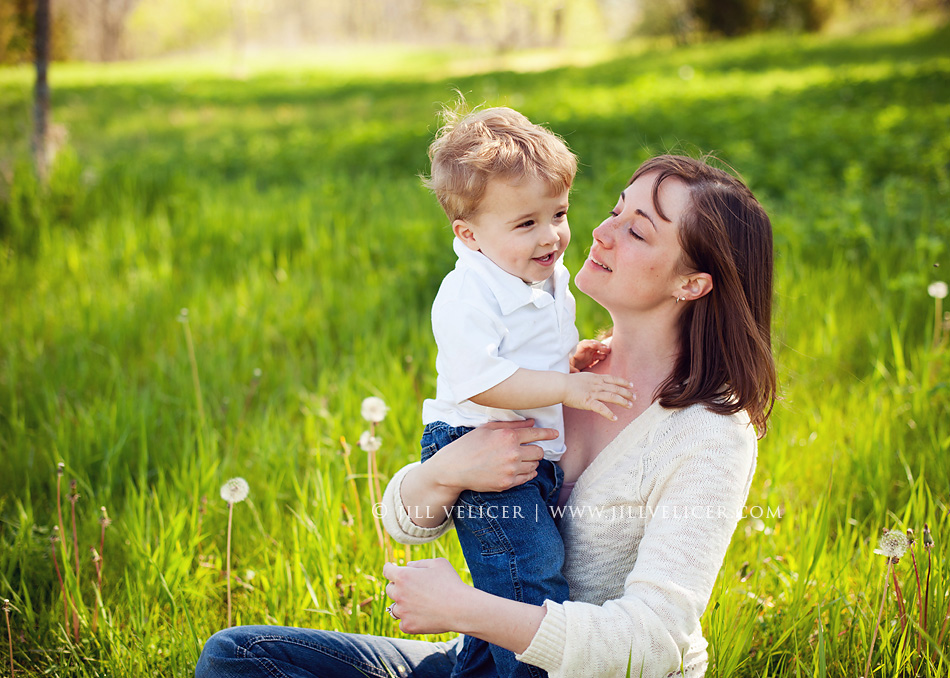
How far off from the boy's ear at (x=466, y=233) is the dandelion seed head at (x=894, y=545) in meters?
1.11

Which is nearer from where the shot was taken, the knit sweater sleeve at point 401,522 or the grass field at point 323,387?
the knit sweater sleeve at point 401,522

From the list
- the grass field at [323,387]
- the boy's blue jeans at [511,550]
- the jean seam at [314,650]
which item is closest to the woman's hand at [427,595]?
the boy's blue jeans at [511,550]

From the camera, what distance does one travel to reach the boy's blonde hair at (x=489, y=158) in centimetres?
172

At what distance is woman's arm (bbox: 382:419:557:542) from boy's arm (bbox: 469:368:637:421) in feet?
0.23

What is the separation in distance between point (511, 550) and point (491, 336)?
460 millimetres

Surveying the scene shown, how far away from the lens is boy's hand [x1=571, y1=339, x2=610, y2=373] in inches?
78.0

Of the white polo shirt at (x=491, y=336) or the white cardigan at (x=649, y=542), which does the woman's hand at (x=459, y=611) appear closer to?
the white cardigan at (x=649, y=542)

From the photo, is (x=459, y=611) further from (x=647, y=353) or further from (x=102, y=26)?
(x=102, y=26)

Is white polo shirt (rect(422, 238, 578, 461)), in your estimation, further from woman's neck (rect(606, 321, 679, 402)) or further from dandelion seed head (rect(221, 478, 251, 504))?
dandelion seed head (rect(221, 478, 251, 504))

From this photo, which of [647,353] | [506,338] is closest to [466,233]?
[506,338]

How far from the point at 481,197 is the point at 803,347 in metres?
2.35

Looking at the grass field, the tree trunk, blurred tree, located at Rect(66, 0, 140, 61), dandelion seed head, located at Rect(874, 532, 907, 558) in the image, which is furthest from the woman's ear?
blurred tree, located at Rect(66, 0, 140, 61)

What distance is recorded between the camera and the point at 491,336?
1.68 metres

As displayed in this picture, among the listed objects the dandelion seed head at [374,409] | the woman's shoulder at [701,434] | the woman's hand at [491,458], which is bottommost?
the dandelion seed head at [374,409]
